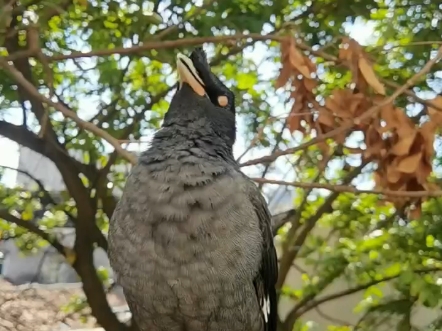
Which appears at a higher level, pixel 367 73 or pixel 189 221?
pixel 367 73

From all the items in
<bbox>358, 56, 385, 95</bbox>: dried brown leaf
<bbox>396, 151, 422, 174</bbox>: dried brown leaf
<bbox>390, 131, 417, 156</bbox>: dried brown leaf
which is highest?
<bbox>358, 56, 385, 95</bbox>: dried brown leaf

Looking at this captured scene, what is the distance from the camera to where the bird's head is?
92cm

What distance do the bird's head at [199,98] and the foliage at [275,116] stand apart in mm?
85

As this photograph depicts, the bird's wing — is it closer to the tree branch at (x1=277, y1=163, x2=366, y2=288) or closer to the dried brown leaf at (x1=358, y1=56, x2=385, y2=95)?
the dried brown leaf at (x1=358, y1=56, x2=385, y2=95)

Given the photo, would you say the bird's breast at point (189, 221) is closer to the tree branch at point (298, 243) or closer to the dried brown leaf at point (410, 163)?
the dried brown leaf at point (410, 163)

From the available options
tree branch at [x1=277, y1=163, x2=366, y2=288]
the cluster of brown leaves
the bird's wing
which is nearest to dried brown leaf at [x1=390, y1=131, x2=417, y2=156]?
the cluster of brown leaves

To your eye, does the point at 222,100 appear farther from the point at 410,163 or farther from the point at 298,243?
the point at 298,243

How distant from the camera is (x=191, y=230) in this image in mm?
821

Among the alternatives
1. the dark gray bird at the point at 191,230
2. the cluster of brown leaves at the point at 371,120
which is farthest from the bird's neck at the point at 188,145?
the cluster of brown leaves at the point at 371,120

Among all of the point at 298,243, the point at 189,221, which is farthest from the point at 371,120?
the point at 298,243

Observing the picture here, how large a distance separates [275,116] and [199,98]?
0.23m

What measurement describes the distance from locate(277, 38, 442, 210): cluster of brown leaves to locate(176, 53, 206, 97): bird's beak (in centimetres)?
14

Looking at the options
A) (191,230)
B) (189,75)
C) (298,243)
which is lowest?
(191,230)

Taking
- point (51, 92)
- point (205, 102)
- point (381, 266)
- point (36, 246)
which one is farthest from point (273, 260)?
point (36, 246)
